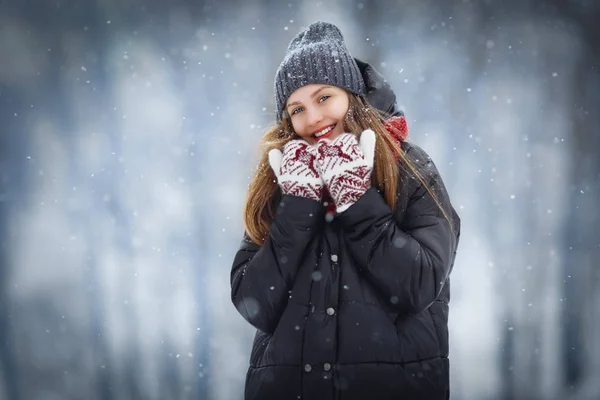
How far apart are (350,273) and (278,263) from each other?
0.14 metres

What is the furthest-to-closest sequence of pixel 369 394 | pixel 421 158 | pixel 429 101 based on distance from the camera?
1. pixel 429 101
2. pixel 421 158
3. pixel 369 394

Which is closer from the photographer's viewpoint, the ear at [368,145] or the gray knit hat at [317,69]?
the ear at [368,145]

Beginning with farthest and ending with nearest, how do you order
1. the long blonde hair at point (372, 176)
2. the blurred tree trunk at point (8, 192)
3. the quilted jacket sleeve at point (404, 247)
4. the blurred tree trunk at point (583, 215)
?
1. the blurred tree trunk at point (8, 192)
2. the blurred tree trunk at point (583, 215)
3. the long blonde hair at point (372, 176)
4. the quilted jacket sleeve at point (404, 247)

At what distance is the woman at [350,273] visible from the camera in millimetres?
1175

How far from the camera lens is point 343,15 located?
3.06 metres

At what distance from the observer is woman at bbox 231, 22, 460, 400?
3.85 ft

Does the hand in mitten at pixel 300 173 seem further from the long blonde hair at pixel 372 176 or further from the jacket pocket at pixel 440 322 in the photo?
the jacket pocket at pixel 440 322

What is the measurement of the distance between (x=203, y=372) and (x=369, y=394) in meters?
2.09

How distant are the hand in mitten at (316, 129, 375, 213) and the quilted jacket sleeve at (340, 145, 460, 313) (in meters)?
0.02

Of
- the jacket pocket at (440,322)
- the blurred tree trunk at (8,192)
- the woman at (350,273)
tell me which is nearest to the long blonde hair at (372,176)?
the woman at (350,273)

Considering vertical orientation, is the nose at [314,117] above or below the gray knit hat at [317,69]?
below

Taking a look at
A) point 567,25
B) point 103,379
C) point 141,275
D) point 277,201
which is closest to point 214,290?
point 141,275

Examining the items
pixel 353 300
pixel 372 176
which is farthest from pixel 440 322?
pixel 372 176

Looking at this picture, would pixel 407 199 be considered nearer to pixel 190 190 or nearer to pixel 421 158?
pixel 421 158
